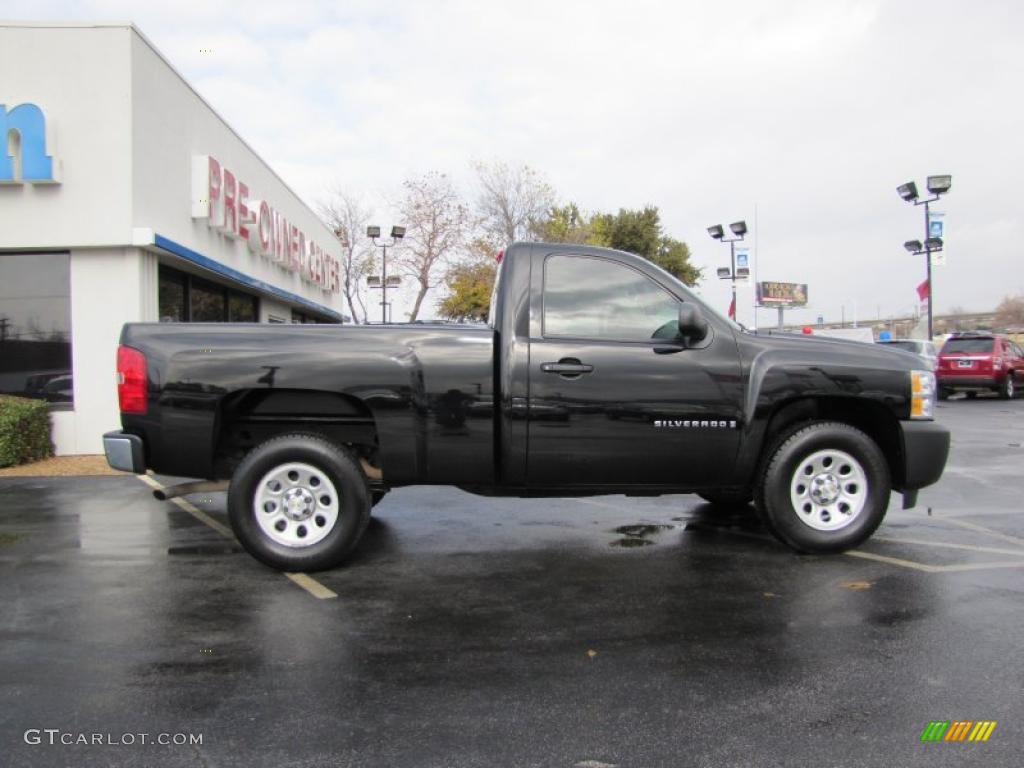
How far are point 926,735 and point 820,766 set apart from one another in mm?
513

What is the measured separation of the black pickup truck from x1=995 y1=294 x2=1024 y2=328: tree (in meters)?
94.8

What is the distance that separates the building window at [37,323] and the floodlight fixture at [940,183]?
22.9 metres

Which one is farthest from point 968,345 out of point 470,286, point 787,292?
point 787,292

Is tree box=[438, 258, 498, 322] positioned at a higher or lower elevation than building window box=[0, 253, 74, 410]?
higher

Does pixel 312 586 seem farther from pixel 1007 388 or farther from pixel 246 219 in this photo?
pixel 1007 388

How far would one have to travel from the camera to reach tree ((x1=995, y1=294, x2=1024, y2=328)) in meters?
86.0

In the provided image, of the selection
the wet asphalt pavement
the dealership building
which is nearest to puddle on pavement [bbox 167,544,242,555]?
the wet asphalt pavement

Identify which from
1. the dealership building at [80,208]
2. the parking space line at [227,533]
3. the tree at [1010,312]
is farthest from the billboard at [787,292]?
the parking space line at [227,533]

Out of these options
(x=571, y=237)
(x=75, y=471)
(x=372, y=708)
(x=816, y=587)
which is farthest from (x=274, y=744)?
(x=571, y=237)

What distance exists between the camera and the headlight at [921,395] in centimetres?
505

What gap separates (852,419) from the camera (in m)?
5.34

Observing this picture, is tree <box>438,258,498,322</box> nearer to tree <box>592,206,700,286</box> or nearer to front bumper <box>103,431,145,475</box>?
tree <box>592,206,700,286</box>

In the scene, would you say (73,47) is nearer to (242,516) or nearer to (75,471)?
(75,471)

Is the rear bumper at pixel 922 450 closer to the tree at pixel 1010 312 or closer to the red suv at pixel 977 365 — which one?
the red suv at pixel 977 365
